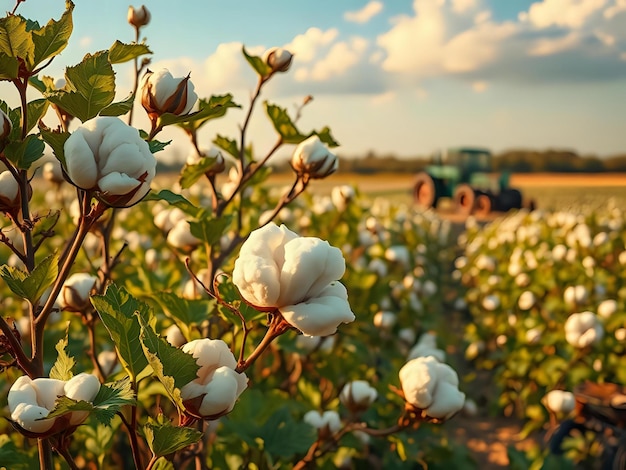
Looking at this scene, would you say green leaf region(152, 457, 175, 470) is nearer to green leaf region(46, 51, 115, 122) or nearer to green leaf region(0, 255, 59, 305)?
green leaf region(0, 255, 59, 305)

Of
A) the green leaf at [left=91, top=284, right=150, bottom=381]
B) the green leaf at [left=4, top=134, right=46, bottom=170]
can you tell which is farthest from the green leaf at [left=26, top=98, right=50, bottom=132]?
Result: the green leaf at [left=91, top=284, right=150, bottom=381]

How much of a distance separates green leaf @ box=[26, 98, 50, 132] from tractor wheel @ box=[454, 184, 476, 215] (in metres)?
14.3

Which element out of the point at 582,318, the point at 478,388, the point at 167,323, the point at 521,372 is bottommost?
the point at 478,388

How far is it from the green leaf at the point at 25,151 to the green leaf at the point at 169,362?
0.29m

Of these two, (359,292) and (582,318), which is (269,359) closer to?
(359,292)

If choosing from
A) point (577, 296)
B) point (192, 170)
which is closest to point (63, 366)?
point (192, 170)

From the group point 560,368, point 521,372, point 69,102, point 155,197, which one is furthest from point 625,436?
point 69,102

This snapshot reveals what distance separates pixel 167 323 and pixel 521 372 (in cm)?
277

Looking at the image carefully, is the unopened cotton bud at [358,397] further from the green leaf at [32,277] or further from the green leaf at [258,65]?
the green leaf at [32,277]

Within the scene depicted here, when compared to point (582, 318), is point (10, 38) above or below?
above

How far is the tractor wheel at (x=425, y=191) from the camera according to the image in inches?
624

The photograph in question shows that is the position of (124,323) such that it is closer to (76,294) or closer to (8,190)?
(8,190)

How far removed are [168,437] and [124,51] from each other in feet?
1.70

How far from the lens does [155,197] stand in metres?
0.86
